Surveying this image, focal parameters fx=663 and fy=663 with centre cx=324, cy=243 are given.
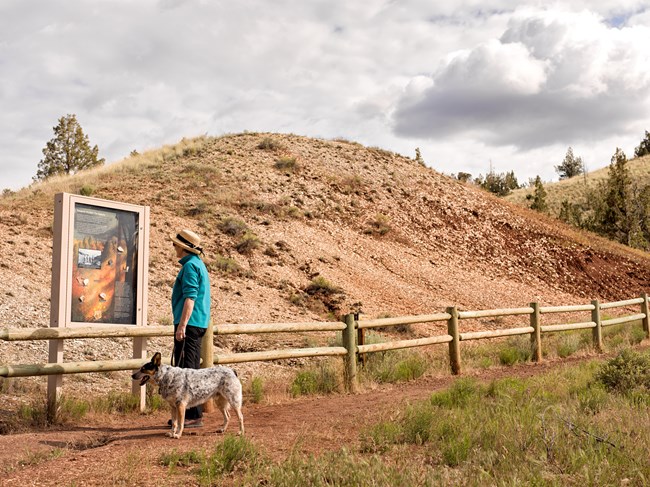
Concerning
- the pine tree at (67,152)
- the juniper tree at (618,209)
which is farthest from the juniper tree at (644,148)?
the pine tree at (67,152)

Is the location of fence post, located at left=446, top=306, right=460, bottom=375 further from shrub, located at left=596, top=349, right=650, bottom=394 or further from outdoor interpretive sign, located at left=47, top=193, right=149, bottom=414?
outdoor interpretive sign, located at left=47, top=193, right=149, bottom=414

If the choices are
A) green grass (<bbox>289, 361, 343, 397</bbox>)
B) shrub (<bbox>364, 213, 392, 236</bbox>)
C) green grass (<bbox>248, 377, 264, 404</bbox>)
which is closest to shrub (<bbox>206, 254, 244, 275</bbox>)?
shrub (<bbox>364, 213, 392, 236</bbox>)

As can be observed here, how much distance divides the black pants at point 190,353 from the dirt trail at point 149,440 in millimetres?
232

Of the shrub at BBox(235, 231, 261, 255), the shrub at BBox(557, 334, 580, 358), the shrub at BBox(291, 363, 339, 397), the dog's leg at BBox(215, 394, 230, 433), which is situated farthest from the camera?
the shrub at BBox(235, 231, 261, 255)

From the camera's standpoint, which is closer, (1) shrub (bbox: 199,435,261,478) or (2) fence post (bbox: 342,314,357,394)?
(1) shrub (bbox: 199,435,261,478)

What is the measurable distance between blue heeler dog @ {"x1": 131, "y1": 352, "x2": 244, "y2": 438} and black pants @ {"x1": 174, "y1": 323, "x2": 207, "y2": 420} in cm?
49

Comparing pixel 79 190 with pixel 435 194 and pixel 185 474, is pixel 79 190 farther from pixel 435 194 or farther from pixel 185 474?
pixel 185 474

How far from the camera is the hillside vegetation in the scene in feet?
65.7

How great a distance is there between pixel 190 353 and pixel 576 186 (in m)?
75.7

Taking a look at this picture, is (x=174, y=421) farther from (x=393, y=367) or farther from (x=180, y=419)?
(x=393, y=367)

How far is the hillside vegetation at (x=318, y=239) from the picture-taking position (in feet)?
65.7

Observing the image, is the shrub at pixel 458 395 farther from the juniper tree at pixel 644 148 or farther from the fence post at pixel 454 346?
the juniper tree at pixel 644 148

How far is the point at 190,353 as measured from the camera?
7.40 m

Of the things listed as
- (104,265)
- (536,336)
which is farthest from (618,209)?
(104,265)
